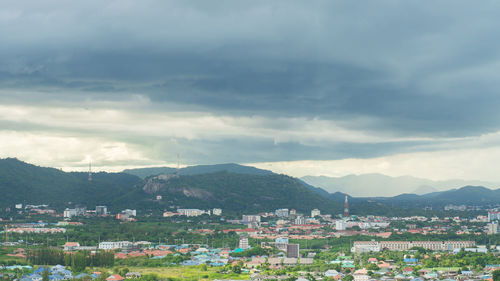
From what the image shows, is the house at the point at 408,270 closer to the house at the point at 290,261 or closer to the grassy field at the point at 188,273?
the house at the point at 290,261

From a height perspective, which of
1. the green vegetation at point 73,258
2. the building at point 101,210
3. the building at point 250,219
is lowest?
the green vegetation at point 73,258

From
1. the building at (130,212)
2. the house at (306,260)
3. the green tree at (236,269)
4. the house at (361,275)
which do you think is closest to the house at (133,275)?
the green tree at (236,269)

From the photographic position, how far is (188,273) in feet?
253

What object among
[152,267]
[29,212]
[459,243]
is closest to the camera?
[152,267]

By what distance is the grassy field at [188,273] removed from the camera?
7328 centimetres

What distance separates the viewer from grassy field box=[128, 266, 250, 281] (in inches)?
2885

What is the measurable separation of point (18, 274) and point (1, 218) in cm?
8732

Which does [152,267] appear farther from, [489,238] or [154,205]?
[154,205]

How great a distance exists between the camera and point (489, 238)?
384ft

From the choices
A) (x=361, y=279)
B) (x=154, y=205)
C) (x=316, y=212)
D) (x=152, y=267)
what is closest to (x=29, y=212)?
(x=154, y=205)

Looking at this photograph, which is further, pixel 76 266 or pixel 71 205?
pixel 71 205

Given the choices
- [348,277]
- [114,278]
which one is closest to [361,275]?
[348,277]

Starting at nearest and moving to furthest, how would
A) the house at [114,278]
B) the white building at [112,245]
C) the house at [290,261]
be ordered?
1. the house at [114,278]
2. the house at [290,261]
3. the white building at [112,245]

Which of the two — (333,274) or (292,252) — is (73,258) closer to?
(333,274)
